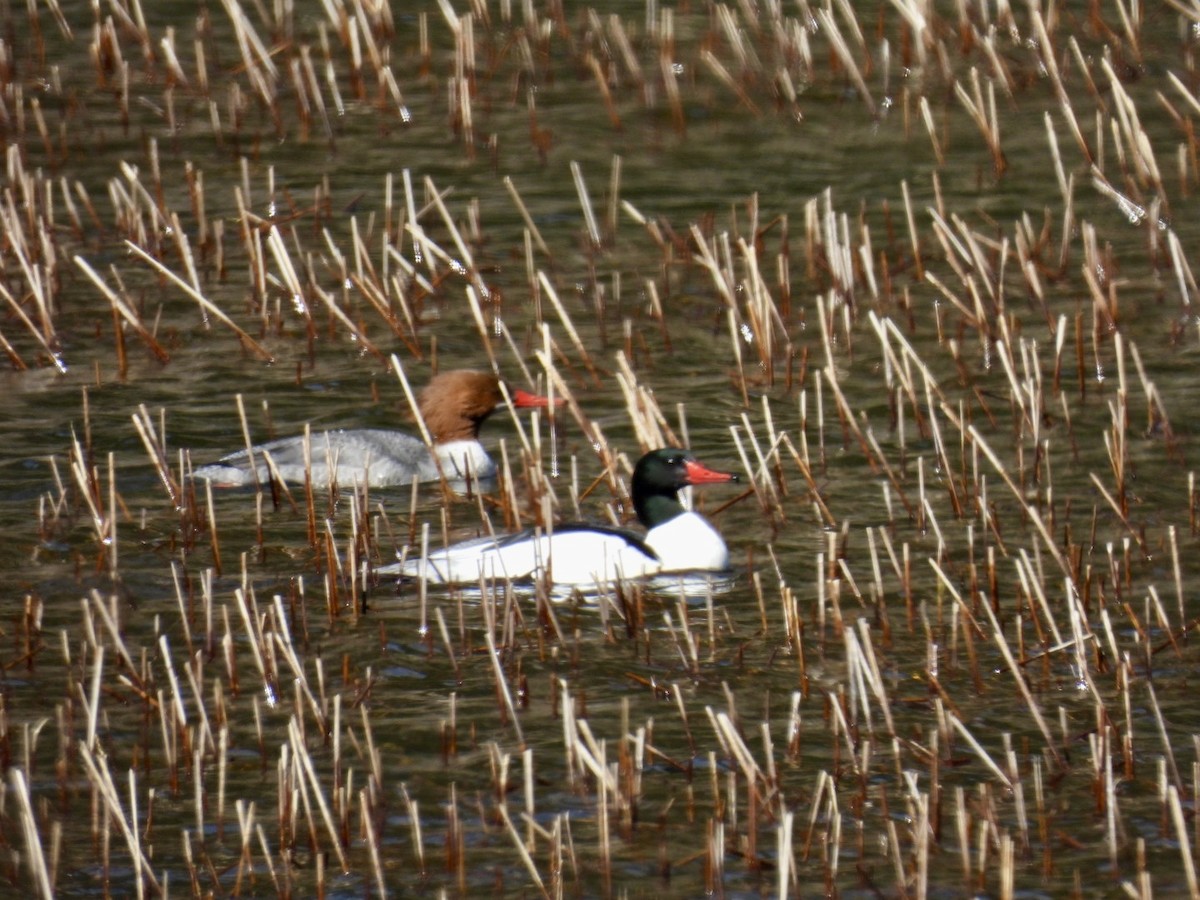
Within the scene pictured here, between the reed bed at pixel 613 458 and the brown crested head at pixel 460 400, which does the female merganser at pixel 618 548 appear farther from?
the brown crested head at pixel 460 400

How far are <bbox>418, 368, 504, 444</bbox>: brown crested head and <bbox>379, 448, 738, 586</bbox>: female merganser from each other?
1.24 m

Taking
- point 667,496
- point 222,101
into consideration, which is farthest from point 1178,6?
point 667,496

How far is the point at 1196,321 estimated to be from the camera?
32.2 feet

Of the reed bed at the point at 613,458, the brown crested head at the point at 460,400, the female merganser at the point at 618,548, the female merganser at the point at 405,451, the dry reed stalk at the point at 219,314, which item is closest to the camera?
the reed bed at the point at 613,458

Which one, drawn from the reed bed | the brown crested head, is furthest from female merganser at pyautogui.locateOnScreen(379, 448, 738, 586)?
the brown crested head

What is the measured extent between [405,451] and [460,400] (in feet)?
1.41

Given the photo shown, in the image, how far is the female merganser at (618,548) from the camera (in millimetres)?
7113

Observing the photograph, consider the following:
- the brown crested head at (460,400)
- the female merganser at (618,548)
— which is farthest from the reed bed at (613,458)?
the brown crested head at (460,400)

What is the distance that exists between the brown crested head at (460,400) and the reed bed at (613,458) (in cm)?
25

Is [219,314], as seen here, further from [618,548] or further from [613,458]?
[618,548]

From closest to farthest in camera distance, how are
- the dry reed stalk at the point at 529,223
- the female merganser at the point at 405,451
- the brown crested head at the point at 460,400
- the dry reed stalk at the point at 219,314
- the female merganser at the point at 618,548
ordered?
the female merganser at the point at 618,548
the female merganser at the point at 405,451
the brown crested head at the point at 460,400
the dry reed stalk at the point at 219,314
the dry reed stalk at the point at 529,223

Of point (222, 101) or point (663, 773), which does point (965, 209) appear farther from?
point (663, 773)

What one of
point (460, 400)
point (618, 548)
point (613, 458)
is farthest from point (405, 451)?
point (618, 548)

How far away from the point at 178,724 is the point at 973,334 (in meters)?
5.14
